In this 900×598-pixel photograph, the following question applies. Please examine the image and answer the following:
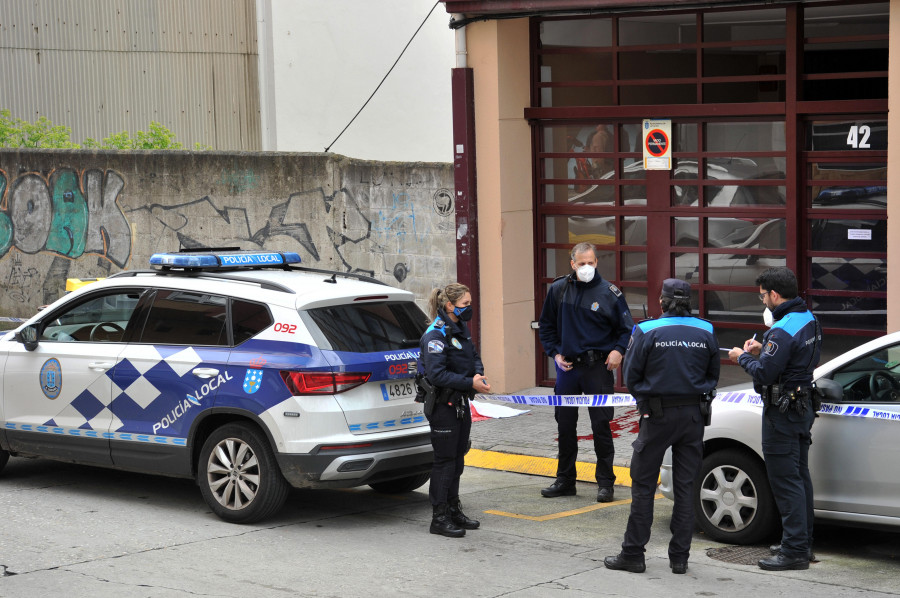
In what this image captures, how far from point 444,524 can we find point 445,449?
1.64ft

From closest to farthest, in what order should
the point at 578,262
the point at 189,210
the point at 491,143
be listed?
1. the point at 578,262
2. the point at 491,143
3. the point at 189,210

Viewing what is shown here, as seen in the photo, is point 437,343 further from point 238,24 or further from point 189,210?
point 238,24

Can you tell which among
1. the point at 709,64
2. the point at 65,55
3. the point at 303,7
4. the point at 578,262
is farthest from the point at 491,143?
the point at 65,55

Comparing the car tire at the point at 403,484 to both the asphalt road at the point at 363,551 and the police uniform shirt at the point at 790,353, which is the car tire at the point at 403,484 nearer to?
the asphalt road at the point at 363,551

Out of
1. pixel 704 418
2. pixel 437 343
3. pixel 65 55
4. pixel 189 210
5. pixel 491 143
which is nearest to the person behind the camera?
pixel 704 418

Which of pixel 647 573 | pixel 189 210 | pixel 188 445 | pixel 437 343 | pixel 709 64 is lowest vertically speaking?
pixel 647 573

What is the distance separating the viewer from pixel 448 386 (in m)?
7.63

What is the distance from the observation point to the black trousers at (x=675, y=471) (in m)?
6.83

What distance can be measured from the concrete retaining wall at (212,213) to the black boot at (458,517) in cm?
583

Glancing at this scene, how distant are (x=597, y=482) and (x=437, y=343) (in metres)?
2.10

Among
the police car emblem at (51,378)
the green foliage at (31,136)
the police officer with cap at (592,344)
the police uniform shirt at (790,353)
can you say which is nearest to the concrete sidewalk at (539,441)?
the police officer with cap at (592,344)

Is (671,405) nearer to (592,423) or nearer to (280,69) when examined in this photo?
(592,423)

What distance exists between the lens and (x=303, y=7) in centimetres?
2316

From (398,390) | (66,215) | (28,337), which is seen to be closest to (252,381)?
(398,390)
